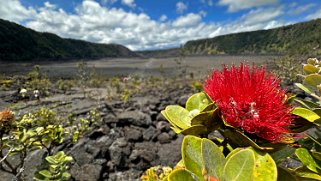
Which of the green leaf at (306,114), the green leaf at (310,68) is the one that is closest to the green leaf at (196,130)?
the green leaf at (306,114)

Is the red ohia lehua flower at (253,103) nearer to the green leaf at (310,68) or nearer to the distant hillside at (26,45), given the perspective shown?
the green leaf at (310,68)

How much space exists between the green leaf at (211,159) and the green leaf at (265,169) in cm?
11

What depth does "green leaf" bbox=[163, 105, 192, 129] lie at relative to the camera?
1.36m

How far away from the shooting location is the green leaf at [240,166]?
96 centimetres

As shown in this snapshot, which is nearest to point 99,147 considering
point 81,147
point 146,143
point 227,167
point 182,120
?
point 81,147

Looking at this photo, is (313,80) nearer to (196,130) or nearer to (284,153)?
(284,153)

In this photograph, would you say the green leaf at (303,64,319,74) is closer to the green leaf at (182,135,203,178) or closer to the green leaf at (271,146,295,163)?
the green leaf at (271,146,295,163)

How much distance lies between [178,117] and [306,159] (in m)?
0.52

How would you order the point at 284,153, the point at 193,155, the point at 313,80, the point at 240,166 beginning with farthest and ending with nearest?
the point at 313,80 → the point at 284,153 → the point at 193,155 → the point at 240,166

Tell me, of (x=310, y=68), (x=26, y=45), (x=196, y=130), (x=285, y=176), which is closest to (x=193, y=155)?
(x=196, y=130)

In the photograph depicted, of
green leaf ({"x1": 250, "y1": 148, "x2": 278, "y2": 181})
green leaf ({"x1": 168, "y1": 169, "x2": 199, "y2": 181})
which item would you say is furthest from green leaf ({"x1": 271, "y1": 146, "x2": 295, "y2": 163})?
green leaf ({"x1": 168, "y1": 169, "x2": 199, "y2": 181})

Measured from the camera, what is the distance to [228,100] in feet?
4.06

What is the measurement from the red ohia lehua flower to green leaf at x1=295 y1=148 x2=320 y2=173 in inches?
3.7

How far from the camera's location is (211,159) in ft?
3.41
